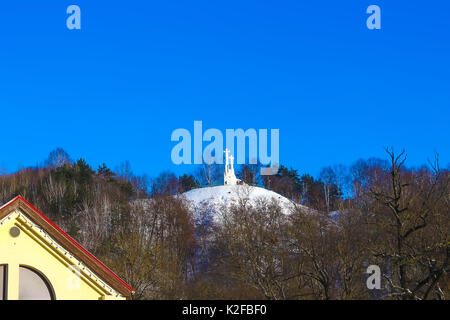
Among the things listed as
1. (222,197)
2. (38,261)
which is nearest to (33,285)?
(38,261)

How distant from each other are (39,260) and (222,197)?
71.4m

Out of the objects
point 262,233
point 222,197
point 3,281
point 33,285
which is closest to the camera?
point 3,281

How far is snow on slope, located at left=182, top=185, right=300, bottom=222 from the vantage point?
81312mm

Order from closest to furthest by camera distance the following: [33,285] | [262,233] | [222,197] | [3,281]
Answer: [3,281] < [33,285] < [262,233] < [222,197]

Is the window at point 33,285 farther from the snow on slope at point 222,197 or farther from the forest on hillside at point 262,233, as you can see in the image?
the snow on slope at point 222,197

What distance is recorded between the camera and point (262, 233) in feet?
140

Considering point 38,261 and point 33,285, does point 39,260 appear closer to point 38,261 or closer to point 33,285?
point 38,261

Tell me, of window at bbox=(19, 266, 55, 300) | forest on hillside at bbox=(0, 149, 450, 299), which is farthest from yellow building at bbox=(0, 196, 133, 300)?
forest on hillside at bbox=(0, 149, 450, 299)

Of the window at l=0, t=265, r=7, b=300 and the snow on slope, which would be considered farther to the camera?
the snow on slope

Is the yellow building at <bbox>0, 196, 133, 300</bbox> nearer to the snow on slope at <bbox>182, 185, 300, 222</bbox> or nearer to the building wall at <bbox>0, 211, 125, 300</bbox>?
the building wall at <bbox>0, 211, 125, 300</bbox>

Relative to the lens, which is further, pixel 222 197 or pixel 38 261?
pixel 222 197

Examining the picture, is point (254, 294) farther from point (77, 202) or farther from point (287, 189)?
point (287, 189)

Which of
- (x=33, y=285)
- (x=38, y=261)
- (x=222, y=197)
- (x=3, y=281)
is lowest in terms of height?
(x=33, y=285)

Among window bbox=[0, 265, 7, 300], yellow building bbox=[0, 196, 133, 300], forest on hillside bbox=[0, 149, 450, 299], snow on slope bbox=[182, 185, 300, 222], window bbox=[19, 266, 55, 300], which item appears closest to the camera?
window bbox=[0, 265, 7, 300]
